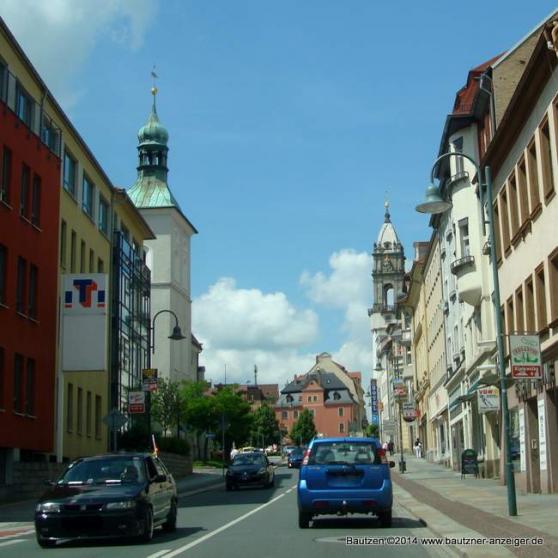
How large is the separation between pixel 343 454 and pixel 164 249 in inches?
2830

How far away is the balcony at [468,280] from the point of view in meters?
38.8

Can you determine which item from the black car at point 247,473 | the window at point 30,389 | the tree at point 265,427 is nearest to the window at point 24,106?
the window at point 30,389

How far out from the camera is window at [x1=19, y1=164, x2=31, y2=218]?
35.7 m

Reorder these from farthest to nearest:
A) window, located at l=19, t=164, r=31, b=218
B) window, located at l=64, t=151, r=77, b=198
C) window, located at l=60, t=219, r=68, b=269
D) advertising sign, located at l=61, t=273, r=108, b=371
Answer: window, located at l=64, t=151, r=77, b=198, window, located at l=60, t=219, r=68, b=269, advertising sign, located at l=61, t=273, r=108, b=371, window, located at l=19, t=164, r=31, b=218

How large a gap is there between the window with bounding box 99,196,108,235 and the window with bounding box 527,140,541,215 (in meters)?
28.6

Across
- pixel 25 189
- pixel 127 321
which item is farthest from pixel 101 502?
pixel 127 321

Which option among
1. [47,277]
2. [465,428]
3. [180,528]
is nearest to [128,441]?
[47,277]

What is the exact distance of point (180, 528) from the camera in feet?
64.8

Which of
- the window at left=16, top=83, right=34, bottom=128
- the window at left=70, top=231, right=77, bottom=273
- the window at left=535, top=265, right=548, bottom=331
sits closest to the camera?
the window at left=535, top=265, right=548, bottom=331

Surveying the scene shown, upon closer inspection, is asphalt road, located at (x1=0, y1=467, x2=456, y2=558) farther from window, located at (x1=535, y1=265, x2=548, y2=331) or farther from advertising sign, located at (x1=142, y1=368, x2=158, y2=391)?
advertising sign, located at (x1=142, y1=368, x2=158, y2=391)

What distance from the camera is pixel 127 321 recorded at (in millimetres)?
53906

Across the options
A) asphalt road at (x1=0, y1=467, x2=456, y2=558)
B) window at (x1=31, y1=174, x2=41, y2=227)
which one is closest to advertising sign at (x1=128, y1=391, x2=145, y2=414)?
window at (x1=31, y1=174, x2=41, y2=227)

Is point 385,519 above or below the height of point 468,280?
below

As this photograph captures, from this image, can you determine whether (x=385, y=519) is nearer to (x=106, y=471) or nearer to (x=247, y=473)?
Result: (x=106, y=471)
